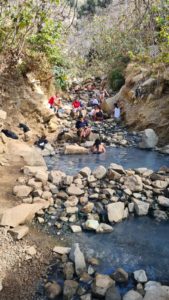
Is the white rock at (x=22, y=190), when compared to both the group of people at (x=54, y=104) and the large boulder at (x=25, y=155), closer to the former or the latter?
the large boulder at (x=25, y=155)

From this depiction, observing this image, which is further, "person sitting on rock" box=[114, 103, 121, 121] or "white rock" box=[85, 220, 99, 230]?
"person sitting on rock" box=[114, 103, 121, 121]

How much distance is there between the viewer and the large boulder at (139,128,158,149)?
13273 mm

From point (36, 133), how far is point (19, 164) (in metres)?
4.15

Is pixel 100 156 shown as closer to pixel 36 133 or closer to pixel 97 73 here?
pixel 36 133

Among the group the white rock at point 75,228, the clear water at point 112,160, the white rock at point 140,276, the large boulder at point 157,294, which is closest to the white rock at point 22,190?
the white rock at point 75,228

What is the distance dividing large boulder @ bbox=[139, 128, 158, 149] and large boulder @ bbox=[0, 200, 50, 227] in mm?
6786

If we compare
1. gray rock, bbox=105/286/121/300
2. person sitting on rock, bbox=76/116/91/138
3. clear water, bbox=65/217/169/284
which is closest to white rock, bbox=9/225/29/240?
clear water, bbox=65/217/169/284

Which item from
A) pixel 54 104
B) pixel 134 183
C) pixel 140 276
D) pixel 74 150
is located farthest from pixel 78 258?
pixel 54 104

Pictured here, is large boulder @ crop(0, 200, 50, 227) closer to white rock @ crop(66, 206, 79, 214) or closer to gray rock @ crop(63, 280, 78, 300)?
white rock @ crop(66, 206, 79, 214)

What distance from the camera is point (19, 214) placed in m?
6.89

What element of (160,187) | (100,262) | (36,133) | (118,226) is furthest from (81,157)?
(100,262)

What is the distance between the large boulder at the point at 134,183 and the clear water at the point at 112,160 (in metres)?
2.02

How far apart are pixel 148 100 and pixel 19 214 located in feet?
33.0

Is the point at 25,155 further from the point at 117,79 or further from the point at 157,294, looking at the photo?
the point at 117,79
